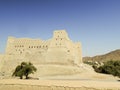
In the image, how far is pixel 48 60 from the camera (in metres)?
45.7

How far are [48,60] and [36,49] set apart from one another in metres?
5.14

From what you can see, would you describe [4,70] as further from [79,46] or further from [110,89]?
[110,89]

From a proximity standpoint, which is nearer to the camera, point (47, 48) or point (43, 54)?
point (47, 48)

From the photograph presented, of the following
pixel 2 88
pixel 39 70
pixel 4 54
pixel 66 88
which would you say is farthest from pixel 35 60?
pixel 66 88

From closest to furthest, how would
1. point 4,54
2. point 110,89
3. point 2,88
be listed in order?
point 110,89 < point 2,88 < point 4,54

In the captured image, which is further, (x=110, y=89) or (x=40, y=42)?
(x=40, y=42)


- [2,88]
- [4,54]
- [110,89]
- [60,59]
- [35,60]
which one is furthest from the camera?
[4,54]

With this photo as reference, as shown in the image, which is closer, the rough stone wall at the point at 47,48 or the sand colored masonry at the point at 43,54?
the sand colored masonry at the point at 43,54

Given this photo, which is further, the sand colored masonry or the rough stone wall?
the rough stone wall

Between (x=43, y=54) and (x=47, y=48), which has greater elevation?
(x=47, y=48)

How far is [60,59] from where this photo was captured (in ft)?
145

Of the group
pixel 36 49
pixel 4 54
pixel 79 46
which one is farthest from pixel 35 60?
pixel 79 46

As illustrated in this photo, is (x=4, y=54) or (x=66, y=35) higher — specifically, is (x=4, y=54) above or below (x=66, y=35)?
below

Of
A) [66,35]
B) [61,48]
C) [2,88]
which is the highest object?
[66,35]
